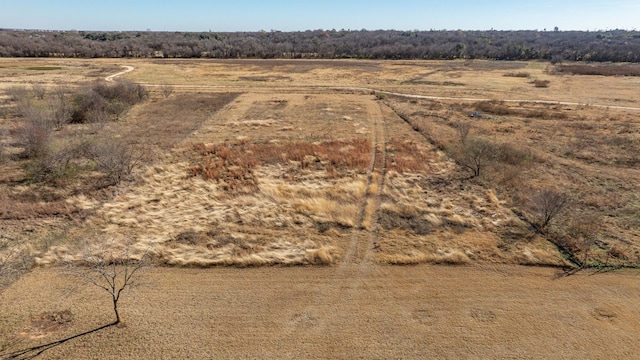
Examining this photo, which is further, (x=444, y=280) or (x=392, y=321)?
(x=444, y=280)

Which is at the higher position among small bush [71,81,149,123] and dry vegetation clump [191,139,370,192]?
small bush [71,81,149,123]

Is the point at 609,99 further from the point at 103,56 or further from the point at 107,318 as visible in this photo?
the point at 103,56

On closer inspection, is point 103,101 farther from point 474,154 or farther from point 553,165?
point 553,165

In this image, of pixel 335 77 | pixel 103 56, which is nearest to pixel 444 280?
pixel 335 77

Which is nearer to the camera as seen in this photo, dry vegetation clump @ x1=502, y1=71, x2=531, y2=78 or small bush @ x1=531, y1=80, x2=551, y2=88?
small bush @ x1=531, y1=80, x2=551, y2=88

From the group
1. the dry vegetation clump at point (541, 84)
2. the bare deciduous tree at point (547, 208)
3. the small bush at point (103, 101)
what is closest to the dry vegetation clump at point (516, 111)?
the dry vegetation clump at point (541, 84)

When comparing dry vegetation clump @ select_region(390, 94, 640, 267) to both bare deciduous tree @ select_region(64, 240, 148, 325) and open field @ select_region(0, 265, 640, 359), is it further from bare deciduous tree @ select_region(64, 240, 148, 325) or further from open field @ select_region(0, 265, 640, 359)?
bare deciduous tree @ select_region(64, 240, 148, 325)

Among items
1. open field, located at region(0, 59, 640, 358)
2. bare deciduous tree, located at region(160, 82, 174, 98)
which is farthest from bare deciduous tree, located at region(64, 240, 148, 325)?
bare deciduous tree, located at region(160, 82, 174, 98)
